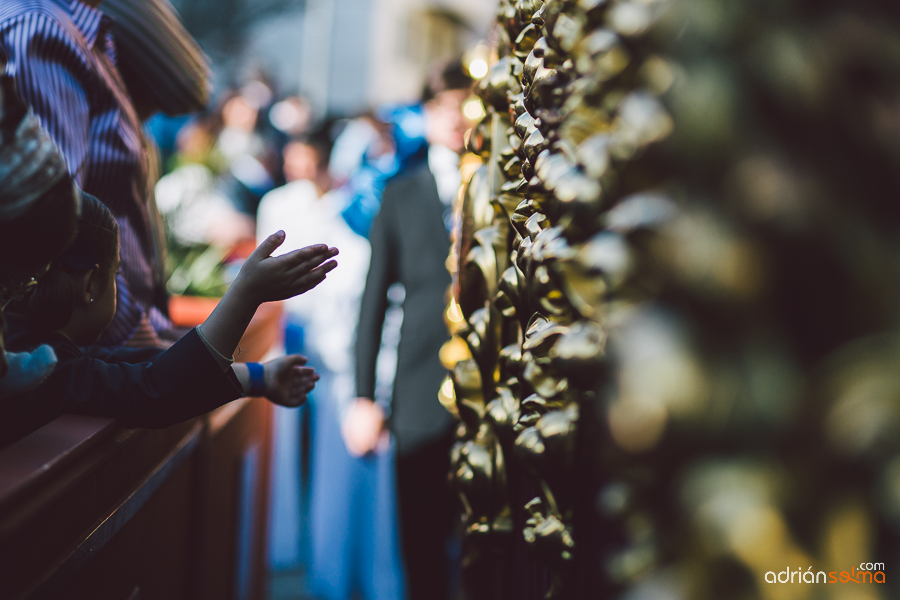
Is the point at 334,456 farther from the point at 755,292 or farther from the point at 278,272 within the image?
the point at 755,292

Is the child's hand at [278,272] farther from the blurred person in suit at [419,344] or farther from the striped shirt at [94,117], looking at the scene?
the blurred person in suit at [419,344]

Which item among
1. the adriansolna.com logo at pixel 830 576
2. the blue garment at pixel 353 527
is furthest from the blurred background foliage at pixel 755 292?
the blue garment at pixel 353 527

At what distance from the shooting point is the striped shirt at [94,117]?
0.88m

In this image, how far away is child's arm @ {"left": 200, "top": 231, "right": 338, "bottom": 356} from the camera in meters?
0.75

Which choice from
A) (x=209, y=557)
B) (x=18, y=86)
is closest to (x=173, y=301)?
(x=209, y=557)

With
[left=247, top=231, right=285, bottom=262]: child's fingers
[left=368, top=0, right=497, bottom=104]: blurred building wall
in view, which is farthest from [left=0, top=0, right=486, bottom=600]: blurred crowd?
[left=368, top=0, right=497, bottom=104]: blurred building wall

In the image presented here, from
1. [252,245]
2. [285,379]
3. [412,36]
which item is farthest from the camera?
[412,36]

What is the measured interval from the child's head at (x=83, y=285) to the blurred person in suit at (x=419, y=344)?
3.39 ft

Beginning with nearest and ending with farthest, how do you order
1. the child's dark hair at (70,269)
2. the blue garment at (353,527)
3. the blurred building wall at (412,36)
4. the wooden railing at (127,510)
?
1. the wooden railing at (127,510)
2. the child's dark hair at (70,269)
3. the blue garment at (353,527)
4. the blurred building wall at (412,36)

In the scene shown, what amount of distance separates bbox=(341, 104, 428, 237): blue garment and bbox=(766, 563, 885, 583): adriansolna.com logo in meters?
1.79

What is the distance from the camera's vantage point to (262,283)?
2.46 feet

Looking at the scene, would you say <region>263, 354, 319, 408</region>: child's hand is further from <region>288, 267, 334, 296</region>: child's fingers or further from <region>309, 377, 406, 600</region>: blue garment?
<region>309, 377, 406, 600</region>: blue garment

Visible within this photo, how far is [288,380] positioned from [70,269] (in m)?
0.33

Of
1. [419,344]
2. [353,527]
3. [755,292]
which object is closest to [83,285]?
[755,292]
